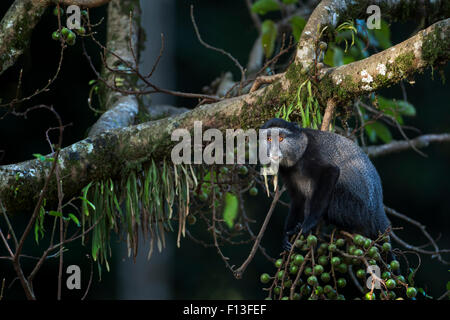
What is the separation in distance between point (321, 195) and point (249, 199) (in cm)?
455

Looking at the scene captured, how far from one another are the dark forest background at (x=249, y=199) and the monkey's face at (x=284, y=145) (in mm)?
3960

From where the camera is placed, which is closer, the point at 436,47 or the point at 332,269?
the point at 332,269

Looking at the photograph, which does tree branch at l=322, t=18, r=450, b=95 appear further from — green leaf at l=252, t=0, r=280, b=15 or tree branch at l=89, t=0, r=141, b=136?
tree branch at l=89, t=0, r=141, b=136

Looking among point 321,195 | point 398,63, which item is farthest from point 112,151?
point 398,63

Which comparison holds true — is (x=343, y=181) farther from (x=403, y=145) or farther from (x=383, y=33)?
(x=403, y=145)

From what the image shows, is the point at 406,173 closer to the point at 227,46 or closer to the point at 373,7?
the point at 227,46

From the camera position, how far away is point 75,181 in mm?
2945

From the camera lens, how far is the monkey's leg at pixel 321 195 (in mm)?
2602

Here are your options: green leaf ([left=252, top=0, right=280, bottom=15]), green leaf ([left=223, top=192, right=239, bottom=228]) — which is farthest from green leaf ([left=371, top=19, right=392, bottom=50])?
green leaf ([left=223, top=192, right=239, bottom=228])

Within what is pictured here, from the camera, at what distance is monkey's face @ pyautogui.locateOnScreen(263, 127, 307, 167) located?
8.59 ft

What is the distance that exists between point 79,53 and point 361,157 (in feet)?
14.4

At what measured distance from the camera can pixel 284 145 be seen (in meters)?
2.64

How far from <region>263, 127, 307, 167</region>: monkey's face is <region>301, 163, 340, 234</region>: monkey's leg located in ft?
0.53

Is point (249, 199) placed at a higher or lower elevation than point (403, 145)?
lower
